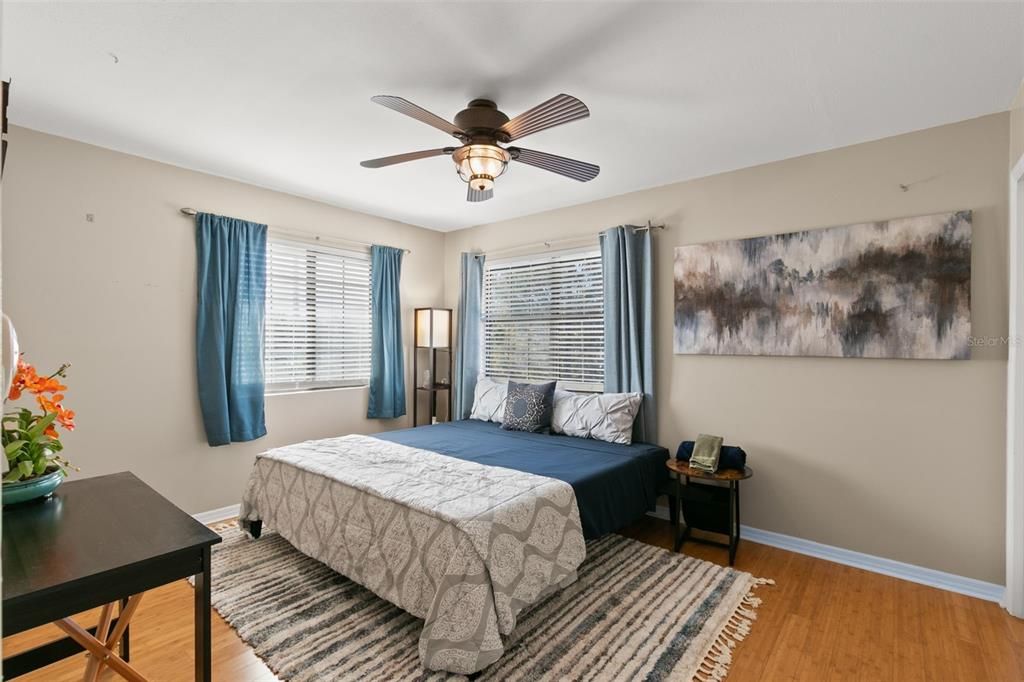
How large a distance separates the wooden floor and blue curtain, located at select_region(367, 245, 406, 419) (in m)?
2.27

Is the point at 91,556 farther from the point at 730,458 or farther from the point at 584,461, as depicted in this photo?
the point at 730,458

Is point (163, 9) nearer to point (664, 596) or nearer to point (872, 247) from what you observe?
point (664, 596)

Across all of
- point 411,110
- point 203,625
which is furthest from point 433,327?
point 203,625

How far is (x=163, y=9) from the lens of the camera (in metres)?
2.11

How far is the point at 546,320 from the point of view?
4840 mm

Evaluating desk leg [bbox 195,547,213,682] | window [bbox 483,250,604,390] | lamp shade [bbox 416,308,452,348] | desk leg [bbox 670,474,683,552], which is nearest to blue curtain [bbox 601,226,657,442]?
window [bbox 483,250,604,390]

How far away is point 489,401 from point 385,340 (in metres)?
1.12

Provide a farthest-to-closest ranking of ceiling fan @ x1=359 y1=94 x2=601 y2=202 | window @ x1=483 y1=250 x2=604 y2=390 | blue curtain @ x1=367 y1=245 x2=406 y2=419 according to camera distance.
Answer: blue curtain @ x1=367 y1=245 x2=406 y2=419 → window @ x1=483 y1=250 x2=604 y2=390 → ceiling fan @ x1=359 y1=94 x2=601 y2=202

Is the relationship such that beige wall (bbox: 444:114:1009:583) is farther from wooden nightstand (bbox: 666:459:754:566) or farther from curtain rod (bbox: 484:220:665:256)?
wooden nightstand (bbox: 666:459:754:566)

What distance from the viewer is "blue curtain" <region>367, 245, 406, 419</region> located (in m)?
4.96

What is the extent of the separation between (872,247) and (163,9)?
3721 mm

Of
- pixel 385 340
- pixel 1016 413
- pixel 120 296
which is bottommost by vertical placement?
pixel 1016 413

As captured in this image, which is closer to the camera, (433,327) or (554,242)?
(554,242)

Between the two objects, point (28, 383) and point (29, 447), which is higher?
point (28, 383)
